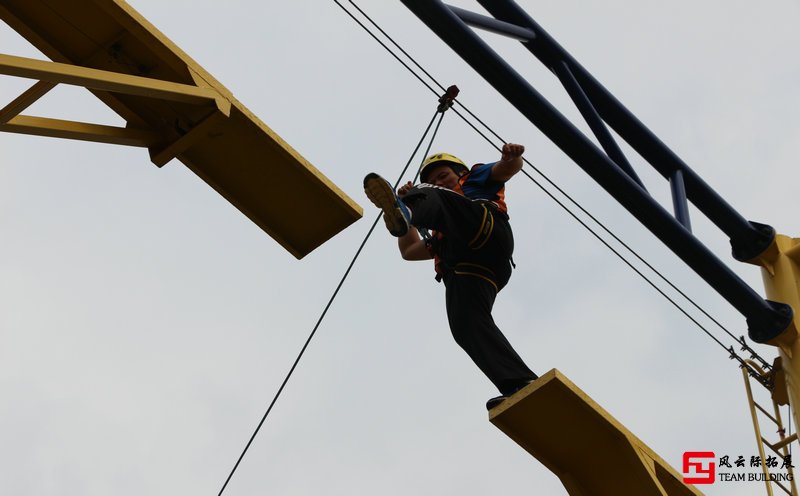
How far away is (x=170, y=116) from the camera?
5328 millimetres

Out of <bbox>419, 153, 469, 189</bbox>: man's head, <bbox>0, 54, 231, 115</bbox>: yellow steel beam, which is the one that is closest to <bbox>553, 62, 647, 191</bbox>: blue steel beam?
<bbox>419, 153, 469, 189</bbox>: man's head

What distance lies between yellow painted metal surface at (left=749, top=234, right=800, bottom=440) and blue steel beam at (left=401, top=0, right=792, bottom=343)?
3.6 inches

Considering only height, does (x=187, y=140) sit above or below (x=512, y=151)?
below

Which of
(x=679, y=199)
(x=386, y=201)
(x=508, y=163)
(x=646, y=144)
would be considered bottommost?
(x=386, y=201)

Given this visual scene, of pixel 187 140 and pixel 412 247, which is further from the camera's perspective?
pixel 412 247

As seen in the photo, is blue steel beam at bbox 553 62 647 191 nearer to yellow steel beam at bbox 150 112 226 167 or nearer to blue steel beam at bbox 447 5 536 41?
blue steel beam at bbox 447 5 536 41

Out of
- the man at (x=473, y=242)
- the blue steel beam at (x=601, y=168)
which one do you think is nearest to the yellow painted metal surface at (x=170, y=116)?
the man at (x=473, y=242)

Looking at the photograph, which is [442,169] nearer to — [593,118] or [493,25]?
[493,25]

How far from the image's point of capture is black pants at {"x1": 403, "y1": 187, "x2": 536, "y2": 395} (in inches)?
233

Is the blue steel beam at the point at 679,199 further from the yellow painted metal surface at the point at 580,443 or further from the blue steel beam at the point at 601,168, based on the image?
the yellow painted metal surface at the point at 580,443

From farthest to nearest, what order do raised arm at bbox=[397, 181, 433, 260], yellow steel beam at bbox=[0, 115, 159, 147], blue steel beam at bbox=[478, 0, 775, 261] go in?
blue steel beam at bbox=[478, 0, 775, 261] → raised arm at bbox=[397, 181, 433, 260] → yellow steel beam at bbox=[0, 115, 159, 147]

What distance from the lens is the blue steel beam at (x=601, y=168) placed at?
6.65m

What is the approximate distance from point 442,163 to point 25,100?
2.55 m

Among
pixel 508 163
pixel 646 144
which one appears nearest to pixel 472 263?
pixel 508 163
